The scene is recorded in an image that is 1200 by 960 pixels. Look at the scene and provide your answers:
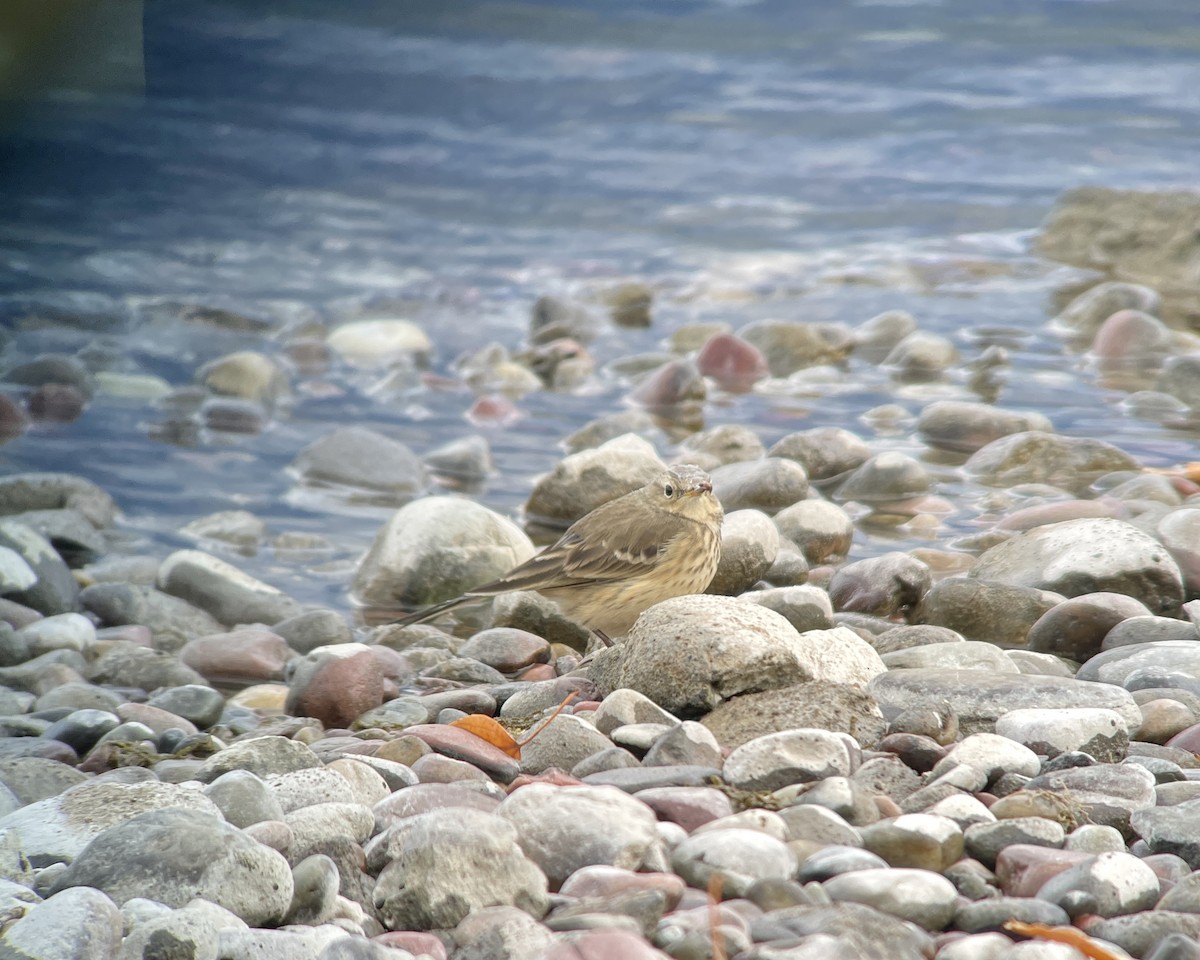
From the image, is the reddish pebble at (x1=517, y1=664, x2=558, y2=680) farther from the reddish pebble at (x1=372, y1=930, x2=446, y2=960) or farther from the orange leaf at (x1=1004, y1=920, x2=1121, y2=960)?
the orange leaf at (x1=1004, y1=920, x2=1121, y2=960)

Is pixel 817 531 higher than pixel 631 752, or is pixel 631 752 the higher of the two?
pixel 631 752

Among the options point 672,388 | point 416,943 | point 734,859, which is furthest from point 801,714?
point 672,388

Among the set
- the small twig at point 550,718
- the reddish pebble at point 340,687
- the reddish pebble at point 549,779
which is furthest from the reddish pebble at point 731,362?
the reddish pebble at point 549,779

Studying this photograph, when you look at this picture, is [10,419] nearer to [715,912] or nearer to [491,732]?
[491,732]

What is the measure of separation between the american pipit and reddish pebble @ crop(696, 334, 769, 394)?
4789 mm

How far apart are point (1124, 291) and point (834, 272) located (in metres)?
3.01

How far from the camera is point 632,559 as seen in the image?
14.1 ft

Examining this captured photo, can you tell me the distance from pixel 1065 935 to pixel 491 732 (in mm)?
1453

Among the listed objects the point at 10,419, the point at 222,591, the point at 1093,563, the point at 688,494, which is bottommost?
the point at 222,591

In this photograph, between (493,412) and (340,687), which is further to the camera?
(493,412)

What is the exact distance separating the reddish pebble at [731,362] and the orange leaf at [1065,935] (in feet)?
23.9

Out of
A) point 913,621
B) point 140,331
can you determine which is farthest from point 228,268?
point 913,621

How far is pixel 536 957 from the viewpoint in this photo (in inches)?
75.6

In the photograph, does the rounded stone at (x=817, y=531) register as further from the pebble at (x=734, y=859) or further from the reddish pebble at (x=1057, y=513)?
the pebble at (x=734, y=859)
